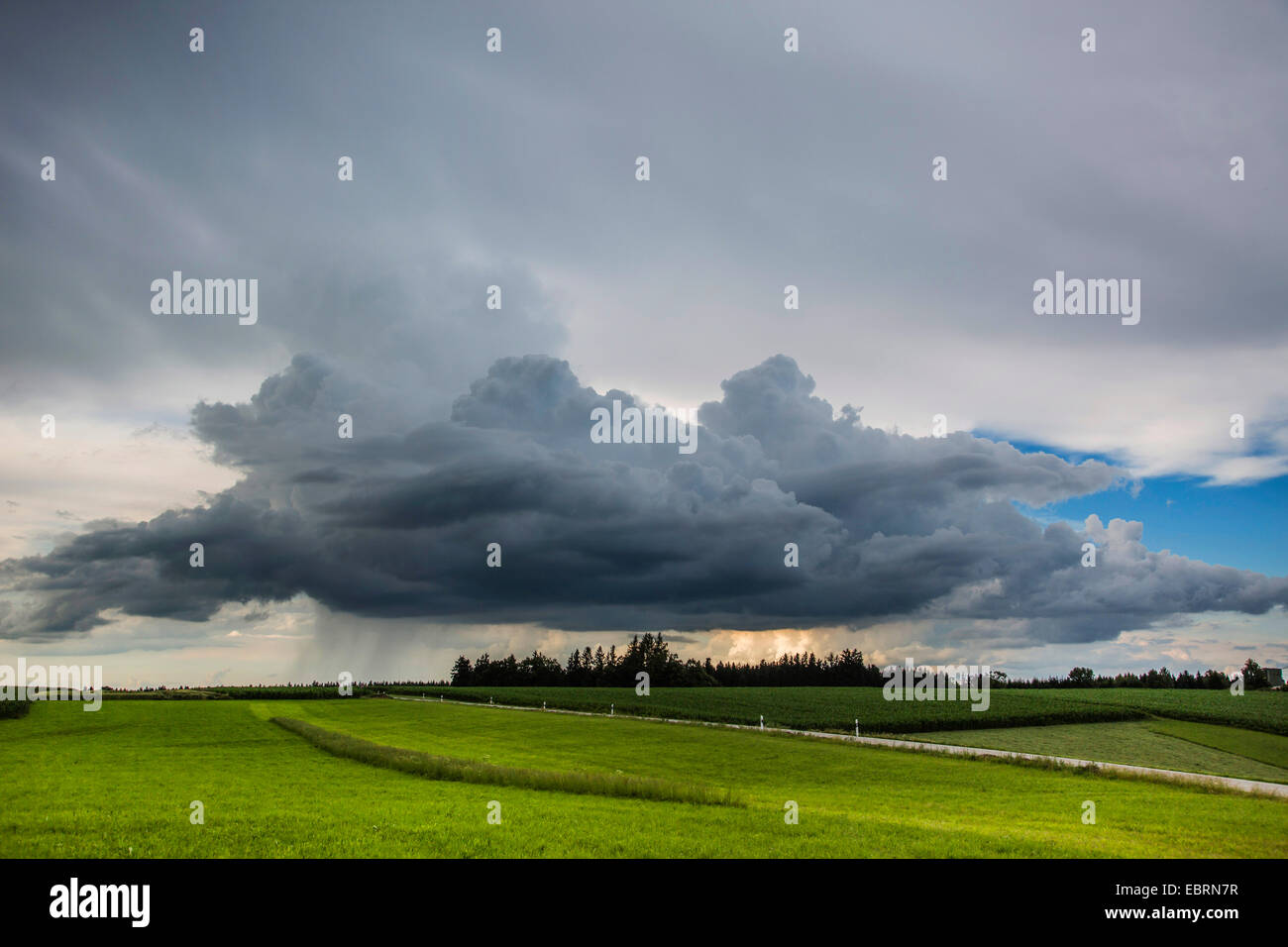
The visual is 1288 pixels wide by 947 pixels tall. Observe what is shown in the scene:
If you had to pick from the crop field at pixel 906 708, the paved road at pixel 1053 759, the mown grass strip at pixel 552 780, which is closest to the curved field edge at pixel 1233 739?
the crop field at pixel 906 708

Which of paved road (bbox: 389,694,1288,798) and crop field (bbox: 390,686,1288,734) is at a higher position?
paved road (bbox: 389,694,1288,798)

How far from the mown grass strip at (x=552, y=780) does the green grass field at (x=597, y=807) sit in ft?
1.97

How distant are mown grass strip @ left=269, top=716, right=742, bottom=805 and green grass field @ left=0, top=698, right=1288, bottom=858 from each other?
1.97 ft

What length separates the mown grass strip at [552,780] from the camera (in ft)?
102

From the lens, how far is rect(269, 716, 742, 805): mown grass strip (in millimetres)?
31094

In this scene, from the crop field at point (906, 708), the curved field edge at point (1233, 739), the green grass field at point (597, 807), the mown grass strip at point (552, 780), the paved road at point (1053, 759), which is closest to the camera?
the green grass field at point (597, 807)

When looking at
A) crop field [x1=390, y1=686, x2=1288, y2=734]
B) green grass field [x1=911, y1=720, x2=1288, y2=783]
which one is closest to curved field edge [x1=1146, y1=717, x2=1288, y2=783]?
green grass field [x1=911, y1=720, x2=1288, y2=783]

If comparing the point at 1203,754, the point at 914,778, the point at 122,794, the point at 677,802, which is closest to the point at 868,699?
the point at 1203,754

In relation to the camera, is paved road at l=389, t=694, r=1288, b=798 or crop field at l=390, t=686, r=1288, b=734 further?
crop field at l=390, t=686, r=1288, b=734

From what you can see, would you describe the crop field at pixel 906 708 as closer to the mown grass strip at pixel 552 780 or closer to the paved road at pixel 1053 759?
the paved road at pixel 1053 759

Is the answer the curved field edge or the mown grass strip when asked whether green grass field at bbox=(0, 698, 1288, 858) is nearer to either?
the mown grass strip

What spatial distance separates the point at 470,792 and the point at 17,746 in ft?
158

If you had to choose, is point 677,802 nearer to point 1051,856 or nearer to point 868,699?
point 1051,856
